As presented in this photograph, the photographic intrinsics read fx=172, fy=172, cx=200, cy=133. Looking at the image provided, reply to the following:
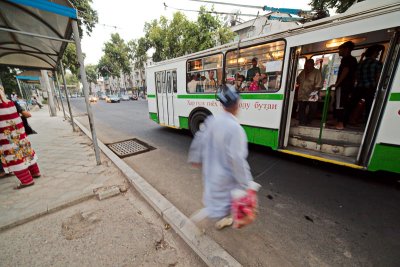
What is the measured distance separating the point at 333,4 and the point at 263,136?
26.7 feet

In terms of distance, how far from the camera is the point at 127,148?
565 centimetres

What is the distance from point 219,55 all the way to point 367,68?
348 cm

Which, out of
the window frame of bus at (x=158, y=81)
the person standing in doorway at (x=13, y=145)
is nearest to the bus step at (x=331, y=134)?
the window frame of bus at (x=158, y=81)

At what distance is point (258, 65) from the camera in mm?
4406

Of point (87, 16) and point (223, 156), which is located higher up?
point (87, 16)

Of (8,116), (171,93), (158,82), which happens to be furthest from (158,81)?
(8,116)

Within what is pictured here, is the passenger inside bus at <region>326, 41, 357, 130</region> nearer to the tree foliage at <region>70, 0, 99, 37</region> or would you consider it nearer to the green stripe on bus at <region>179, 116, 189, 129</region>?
the green stripe on bus at <region>179, 116, 189, 129</region>

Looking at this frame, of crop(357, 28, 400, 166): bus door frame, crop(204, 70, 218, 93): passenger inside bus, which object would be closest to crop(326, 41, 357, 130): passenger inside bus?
crop(357, 28, 400, 166): bus door frame

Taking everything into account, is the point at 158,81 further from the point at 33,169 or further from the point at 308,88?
the point at 308,88

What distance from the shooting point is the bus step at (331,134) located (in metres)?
3.79

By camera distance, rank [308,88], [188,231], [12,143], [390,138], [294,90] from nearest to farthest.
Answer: [188,231] < [390,138] < [12,143] < [294,90] < [308,88]

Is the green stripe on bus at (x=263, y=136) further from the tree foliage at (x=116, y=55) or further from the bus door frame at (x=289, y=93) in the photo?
the tree foliage at (x=116, y=55)

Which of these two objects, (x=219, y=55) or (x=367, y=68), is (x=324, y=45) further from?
(x=219, y=55)

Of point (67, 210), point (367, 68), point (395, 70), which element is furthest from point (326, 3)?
point (67, 210)
